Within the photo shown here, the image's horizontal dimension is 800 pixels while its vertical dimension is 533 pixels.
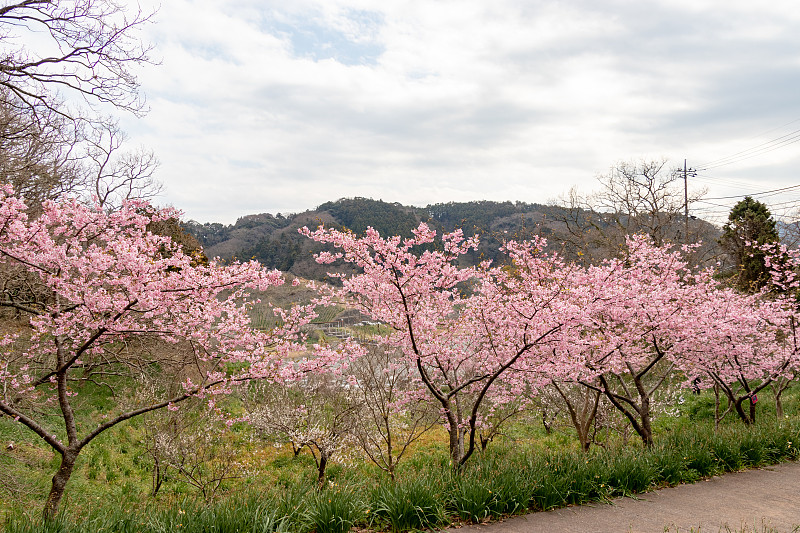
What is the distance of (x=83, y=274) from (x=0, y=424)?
838 centimetres

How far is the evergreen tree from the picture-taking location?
69.6 ft

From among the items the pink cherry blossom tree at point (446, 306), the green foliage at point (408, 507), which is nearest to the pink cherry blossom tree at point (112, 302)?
the pink cherry blossom tree at point (446, 306)

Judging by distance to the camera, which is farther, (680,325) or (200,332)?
(680,325)

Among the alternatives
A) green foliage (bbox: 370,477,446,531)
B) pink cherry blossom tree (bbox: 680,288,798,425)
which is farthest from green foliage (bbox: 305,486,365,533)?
pink cherry blossom tree (bbox: 680,288,798,425)

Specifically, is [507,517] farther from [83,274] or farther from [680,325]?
[83,274]

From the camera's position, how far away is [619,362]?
303 inches

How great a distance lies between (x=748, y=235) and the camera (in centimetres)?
2219

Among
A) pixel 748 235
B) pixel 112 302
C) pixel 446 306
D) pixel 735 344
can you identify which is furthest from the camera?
pixel 748 235

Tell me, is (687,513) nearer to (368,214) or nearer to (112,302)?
(112,302)

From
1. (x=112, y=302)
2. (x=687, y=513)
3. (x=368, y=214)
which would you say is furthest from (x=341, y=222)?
(x=687, y=513)

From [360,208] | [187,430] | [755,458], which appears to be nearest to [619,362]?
[755,458]

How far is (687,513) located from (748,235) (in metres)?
22.0

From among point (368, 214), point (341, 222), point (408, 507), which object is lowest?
point (408, 507)

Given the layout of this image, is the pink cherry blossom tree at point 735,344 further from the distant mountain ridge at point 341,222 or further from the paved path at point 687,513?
the distant mountain ridge at point 341,222
